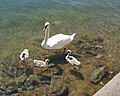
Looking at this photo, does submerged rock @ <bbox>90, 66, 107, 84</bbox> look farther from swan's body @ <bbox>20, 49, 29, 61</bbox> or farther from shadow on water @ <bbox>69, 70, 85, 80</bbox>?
swan's body @ <bbox>20, 49, 29, 61</bbox>

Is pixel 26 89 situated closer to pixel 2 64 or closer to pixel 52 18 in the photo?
pixel 2 64

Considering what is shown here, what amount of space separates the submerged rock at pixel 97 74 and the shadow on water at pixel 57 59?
1514 mm

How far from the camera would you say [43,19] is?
1457 cm

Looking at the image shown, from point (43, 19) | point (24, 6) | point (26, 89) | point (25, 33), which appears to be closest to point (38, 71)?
point (26, 89)

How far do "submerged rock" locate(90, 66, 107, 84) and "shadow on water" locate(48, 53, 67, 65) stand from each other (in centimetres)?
151

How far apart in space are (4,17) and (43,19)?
194 centimetres

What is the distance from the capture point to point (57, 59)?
11.9 metres

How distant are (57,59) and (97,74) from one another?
6.48 feet

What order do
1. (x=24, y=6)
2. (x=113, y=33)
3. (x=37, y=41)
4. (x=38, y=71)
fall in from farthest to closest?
(x=24, y=6)
(x=113, y=33)
(x=37, y=41)
(x=38, y=71)

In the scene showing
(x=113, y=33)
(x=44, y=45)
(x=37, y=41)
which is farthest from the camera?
(x=113, y=33)

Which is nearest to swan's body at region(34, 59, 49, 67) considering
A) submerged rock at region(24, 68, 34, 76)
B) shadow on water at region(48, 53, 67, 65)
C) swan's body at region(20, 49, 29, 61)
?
submerged rock at region(24, 68, 34, 76)

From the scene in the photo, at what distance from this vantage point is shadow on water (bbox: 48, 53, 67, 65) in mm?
11740

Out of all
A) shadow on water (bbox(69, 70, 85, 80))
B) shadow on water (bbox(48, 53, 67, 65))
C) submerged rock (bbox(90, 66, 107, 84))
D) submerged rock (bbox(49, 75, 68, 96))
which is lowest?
submerged rock (bbox(49, 75, 68, 96))

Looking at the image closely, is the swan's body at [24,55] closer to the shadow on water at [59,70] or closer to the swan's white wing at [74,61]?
the shadow on water at [59,70]
